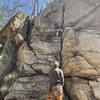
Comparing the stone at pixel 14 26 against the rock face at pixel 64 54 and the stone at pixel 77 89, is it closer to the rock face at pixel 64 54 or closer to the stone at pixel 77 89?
the rock face at pixel 64 54

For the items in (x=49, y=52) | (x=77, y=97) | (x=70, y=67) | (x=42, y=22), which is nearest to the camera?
(x=77, y=97)

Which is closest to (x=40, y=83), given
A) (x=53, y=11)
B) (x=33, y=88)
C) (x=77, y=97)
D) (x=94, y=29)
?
(x=33, y=88)

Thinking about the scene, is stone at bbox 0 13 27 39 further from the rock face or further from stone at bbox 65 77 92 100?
stone at bbox 65 77 92 100

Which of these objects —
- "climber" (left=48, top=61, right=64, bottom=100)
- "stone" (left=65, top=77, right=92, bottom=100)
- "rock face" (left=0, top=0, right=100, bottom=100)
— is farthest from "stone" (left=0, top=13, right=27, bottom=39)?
"climber" (left=48, top=61, right=64, bottom=100)

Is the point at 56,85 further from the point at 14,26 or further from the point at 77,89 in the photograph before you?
the point at 14,26

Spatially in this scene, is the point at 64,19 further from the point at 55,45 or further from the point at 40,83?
the point at 40,83

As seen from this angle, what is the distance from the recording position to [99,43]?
10.9m

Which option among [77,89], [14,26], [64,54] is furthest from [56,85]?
[14,26]

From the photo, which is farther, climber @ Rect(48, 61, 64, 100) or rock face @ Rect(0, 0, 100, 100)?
rock face @ Rect(0, 0, 100, 100)

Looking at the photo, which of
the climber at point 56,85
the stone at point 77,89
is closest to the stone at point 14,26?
the stone at point 77,89

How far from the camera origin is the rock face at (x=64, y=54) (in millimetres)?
10414

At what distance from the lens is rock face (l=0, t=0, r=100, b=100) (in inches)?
410

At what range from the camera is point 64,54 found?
36.7 feet

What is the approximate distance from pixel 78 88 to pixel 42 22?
430 centimetres
